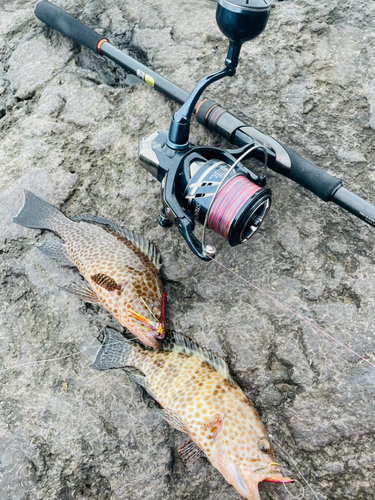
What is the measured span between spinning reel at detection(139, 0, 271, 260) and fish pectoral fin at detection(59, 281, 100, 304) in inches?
29.0

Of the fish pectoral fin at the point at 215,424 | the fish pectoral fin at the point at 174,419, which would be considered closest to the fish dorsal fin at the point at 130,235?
the fish pectoral fin at the point at 174,419

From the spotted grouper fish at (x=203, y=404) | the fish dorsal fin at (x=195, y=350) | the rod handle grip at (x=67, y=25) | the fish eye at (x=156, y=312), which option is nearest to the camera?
the spotted grouper fish at (x=203, y=404)

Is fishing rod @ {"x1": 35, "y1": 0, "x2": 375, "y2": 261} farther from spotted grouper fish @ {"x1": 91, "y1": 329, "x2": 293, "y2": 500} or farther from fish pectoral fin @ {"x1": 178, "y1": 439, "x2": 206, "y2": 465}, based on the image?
fish pectoral fin @ {"x1": 178, "y1": 439, "x2": 206, "y2": 465}

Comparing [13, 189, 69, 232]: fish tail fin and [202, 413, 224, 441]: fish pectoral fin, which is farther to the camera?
[13, 189, 69, 232]: fish tail fin

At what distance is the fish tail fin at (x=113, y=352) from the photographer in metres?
2.62

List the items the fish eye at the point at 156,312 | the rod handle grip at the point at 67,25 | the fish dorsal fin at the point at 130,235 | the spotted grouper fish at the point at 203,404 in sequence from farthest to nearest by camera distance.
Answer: the rod handle grip at the point at 67,25, the fish dorsal fin at the point at 130,235, the fish eye at the point at 156,312, the spotted grouper fish at the point at 203,404

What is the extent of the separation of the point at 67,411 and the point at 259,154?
2.12 m

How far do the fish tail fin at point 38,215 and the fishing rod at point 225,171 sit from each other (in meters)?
0.78

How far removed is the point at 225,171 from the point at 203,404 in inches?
54.4

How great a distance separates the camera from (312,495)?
7.83ft

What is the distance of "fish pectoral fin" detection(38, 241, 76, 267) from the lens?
2.99m

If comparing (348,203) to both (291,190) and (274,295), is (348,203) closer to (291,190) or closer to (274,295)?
(291,190)

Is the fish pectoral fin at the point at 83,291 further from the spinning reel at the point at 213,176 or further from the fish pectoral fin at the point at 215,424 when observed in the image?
the fish pectoral fin at the point at 215,424

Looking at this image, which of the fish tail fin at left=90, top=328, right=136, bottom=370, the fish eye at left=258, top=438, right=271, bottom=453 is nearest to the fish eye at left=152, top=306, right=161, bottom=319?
the fish tail fin at left=90, top=328, right=136, bottom=370
